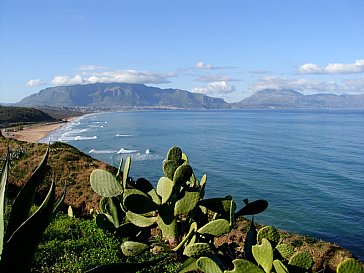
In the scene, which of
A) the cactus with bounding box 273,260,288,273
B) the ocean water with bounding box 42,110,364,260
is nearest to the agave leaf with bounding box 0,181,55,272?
the cactus with bounding box 273,260,288,273

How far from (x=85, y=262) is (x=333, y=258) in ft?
28.9

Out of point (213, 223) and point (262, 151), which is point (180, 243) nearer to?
point (213, 223)

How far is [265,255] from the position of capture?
4684 millimetres

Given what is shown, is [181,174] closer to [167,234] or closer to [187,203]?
[187,203]

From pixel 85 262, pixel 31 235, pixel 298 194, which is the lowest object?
pixel 298 194

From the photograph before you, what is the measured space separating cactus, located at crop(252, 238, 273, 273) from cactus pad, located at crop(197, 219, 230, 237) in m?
1.32

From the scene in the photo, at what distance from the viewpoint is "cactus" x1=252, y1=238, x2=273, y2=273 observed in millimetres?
4645

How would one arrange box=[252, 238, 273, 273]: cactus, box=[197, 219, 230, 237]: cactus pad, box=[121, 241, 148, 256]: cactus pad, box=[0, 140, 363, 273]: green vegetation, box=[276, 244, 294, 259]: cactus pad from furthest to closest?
box=[121, 241, 148, 256]: cactus pad, box=[197, 219, 230, 237]: cactus pad, box=[0, 140, 363, 273]: green vegetation, box=[276, 244, 294, 259]: cactus pad, box=[252, 238, 273, 273]: cactus

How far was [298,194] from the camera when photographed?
109 ft

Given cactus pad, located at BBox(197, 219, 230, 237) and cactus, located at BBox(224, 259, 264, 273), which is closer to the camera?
cactus, located at BBox(224, 259, 264, 273)

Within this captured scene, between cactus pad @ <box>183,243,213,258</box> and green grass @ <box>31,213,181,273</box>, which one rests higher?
cactus pad @ <box>183,243,213,258</box>

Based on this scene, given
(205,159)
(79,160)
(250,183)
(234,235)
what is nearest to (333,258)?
(234,235)

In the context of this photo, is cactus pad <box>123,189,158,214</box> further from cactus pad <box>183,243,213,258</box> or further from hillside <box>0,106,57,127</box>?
hillside <box>0,106,57,127</box>

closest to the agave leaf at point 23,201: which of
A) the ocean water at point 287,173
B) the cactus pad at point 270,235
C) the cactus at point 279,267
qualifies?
the cactus at point 279,267
